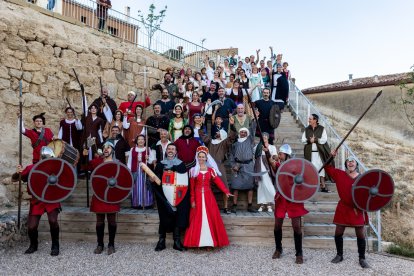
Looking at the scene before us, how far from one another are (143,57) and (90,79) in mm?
2389

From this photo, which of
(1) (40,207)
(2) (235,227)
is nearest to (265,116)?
(2) (235,227)

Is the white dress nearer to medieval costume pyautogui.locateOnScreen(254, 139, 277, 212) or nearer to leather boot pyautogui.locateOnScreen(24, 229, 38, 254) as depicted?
medieval costume pyautogui.locateOnScreen(254, 139, 277, 212)

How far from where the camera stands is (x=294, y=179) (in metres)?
4.66

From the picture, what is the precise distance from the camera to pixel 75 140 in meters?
7.25

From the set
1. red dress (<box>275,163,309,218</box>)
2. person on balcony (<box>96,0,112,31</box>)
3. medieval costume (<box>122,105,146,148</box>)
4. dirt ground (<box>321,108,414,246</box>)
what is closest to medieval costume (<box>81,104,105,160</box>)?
medieval costume (<box>122,105,146,148</box>)

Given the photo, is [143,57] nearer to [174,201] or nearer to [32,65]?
[32,65]

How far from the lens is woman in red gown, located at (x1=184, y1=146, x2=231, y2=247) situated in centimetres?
511

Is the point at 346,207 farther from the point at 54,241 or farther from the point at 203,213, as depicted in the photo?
the point at 54,241

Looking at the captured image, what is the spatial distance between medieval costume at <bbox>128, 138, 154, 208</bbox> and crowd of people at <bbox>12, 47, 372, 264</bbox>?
0.06ft

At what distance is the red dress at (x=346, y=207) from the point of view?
15.4ft

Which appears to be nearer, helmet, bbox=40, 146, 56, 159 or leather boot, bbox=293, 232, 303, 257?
leather boot, bbox=293, 232, 303, 257

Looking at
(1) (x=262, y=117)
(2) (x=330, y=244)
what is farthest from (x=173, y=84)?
(2) (x=330, y=244)

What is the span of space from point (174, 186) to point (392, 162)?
32.5ft

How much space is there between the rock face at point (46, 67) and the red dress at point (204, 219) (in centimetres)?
424
